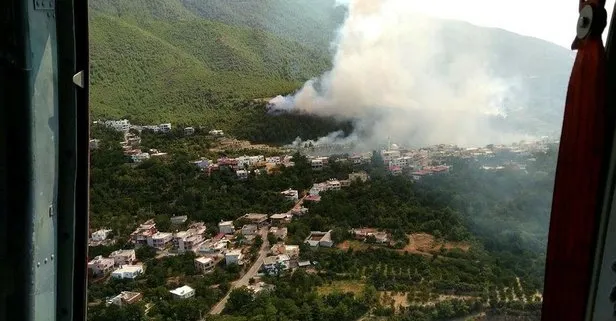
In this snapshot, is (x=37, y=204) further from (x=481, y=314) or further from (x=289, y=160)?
(x=289, y=160)

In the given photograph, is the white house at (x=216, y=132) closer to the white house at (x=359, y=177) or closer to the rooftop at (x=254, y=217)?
the rooftop at (x=254, y=217)

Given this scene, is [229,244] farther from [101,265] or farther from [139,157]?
[139,157]

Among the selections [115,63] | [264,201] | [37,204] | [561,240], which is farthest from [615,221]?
[115,63]

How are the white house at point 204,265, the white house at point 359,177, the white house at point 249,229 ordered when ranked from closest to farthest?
the white house at point 204,265
the white house at point 249,229
the white house at point 359,177

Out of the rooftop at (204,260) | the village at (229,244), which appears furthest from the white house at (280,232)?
the rooftop at (204,260)

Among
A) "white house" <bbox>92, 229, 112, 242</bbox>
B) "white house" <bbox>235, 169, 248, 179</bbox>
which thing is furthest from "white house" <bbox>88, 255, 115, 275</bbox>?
"white house" <bbox>235, 169, 248, 179</bbox>
